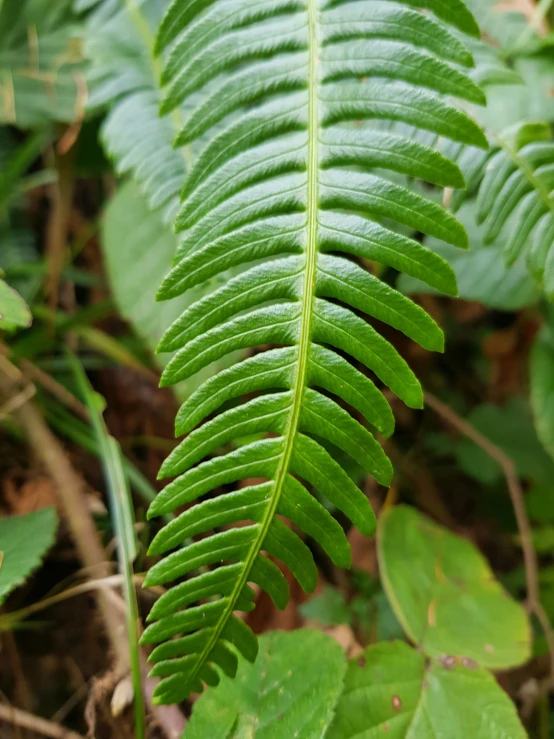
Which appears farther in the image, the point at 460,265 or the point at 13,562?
the point at 460,265

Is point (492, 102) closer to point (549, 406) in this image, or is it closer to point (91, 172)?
point (549, 406)

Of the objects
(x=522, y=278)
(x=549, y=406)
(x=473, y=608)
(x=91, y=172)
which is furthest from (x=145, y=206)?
(x=473, y=608)

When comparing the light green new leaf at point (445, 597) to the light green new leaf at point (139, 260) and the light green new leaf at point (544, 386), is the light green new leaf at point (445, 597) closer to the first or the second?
the light green new leaf at point (544, 386)

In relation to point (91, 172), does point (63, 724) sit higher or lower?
lower

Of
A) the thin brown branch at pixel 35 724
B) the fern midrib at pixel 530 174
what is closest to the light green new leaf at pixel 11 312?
the thin brown branch at pixel 35 724

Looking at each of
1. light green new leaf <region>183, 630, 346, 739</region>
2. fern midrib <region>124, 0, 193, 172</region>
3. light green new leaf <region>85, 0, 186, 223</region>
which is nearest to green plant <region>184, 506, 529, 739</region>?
light green new leaf <region>183, 630, 346, 739</region>

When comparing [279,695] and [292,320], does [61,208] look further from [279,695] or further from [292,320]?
[279,695]
